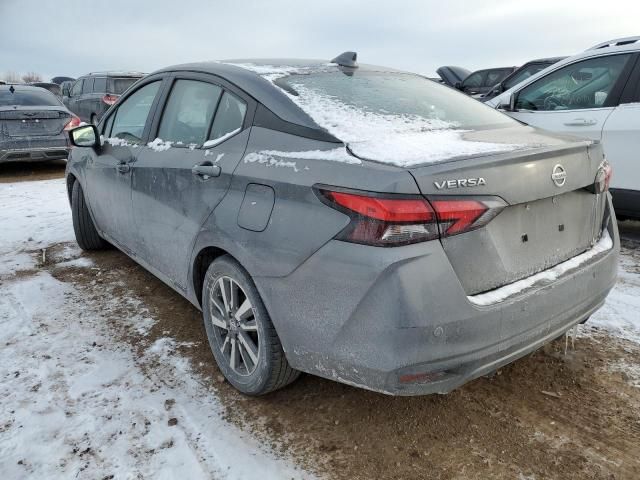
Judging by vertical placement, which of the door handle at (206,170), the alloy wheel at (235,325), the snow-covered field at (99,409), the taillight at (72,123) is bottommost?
the snow-covered field at (99,409)

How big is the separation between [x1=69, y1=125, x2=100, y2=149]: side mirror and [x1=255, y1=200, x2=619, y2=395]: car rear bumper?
2.46 meters

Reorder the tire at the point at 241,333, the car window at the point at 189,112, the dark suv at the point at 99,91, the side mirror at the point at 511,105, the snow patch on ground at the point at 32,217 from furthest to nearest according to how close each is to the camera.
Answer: the dark suv at the point at 99,91, the snow patch on ground at the point at 32,217, the side mirror at the point at 511,105, the car window at the point at 189,112, the tire at the point at 241,333

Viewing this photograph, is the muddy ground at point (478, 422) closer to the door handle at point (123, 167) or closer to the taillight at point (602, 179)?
the taillight at point (602, 179)

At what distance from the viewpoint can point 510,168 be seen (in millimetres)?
1898

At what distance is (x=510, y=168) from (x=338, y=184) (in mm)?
641

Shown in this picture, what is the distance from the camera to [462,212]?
5.86 ft

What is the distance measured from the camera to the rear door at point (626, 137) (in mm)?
4277

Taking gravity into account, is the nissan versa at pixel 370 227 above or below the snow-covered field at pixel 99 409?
above

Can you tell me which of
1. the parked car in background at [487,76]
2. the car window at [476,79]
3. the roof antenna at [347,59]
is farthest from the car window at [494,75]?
the roof antenna at [347,59]

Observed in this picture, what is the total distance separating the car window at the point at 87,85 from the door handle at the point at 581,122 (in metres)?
12.6

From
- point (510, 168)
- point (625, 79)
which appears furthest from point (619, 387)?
point (625, 79)

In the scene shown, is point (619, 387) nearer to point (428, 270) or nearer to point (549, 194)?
point (549, 194)

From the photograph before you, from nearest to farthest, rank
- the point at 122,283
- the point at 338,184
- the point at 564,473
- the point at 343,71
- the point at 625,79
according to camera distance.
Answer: the point at 338,184 → the point at 564,473 → the point at 343,71 → the point at 122,283 → the point at 625,79

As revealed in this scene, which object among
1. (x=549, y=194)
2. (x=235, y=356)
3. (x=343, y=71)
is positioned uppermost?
(x=343, y=71)
